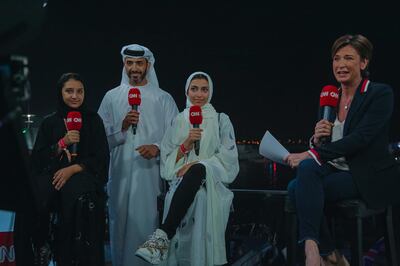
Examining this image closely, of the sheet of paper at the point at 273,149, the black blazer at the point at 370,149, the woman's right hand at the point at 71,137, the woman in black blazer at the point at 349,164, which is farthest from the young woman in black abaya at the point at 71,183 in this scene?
the black blazer at the point at 370,149

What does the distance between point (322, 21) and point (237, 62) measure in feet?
3.24

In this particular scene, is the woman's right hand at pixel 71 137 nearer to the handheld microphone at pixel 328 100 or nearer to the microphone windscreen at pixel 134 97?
the microphone windscreen at pixel 134 97

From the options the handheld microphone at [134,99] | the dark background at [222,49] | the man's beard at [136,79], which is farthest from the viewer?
the dark background at [222,49]

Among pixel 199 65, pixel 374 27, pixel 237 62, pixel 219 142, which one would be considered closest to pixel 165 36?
pixel 199 65

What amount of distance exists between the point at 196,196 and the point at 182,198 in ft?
0.36

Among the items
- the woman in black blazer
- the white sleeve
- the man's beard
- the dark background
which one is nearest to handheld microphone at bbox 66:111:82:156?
the white sleeve

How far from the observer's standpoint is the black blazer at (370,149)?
245cm

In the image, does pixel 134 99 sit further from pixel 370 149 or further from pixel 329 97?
pixel 370 149

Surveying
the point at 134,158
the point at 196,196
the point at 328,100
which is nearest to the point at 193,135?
the point at 196,196

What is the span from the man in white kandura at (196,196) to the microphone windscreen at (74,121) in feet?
2.16

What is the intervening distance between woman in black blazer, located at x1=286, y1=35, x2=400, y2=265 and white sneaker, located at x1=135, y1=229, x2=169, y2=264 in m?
0.80

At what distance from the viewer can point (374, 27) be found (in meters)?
4.84

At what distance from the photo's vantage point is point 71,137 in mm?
2861

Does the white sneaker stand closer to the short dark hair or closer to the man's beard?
the man's beard
